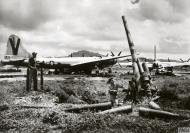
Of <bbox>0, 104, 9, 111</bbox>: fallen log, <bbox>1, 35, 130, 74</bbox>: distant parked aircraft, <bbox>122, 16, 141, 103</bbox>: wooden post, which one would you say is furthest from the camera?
<bbox>1, 35, 130, 74</bbox>: distant parked aircraft

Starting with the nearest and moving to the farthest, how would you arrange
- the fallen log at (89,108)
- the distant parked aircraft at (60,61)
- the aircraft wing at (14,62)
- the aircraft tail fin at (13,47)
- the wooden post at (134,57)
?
the fallen log at (89,108), the wooden post at (134,57), the aircraft wing at (14,62), the distant parked aircraft at (60,61), the aircraft tail fin at (13,47)

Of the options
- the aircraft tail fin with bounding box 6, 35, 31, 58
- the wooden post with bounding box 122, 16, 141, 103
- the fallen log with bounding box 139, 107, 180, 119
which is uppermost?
the aircraft tail fin with bounding box 6, 35, 31, 58

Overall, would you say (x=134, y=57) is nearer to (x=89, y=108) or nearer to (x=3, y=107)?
(x=89, y=108)

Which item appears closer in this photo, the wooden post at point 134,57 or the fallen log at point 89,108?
the fallen log at point 89,108

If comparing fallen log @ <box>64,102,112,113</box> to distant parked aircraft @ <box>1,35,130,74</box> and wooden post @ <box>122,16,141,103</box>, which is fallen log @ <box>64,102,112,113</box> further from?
distant parked aircraft @ <box>1,35,130,74</box>

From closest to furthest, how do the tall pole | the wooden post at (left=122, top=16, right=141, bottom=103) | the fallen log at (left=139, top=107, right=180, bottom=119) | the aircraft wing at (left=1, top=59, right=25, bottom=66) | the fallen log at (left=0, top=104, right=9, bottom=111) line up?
the fallen log at (left=139, top=107, right=180, bottom=119)
the fallen log at (left=0, top=104, right=9, bottom=111)
the wooden post at (left=122, top=16, right=141, bottom=103)
the tall pole
the aircraft wing at (left=1, top=59, right=25, bottom=66)

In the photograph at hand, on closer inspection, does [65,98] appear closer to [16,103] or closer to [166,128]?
[16,103]

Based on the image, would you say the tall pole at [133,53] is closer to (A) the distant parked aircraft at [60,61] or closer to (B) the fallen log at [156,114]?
(B) the fallen log at [156,114]

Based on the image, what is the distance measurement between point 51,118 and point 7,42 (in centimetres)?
3359

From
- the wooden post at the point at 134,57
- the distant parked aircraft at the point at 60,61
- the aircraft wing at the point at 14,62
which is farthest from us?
the distant parked aircraft at the point at 60,61

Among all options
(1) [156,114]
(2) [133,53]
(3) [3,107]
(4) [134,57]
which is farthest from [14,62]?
(1) [156,114]

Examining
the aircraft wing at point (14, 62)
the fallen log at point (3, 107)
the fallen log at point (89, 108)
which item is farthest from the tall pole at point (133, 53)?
the aircraft wing at point (14, 62)

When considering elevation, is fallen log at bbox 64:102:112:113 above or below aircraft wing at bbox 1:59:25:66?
below

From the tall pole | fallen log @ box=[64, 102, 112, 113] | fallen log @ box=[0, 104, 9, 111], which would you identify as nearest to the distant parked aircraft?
the tall pole
